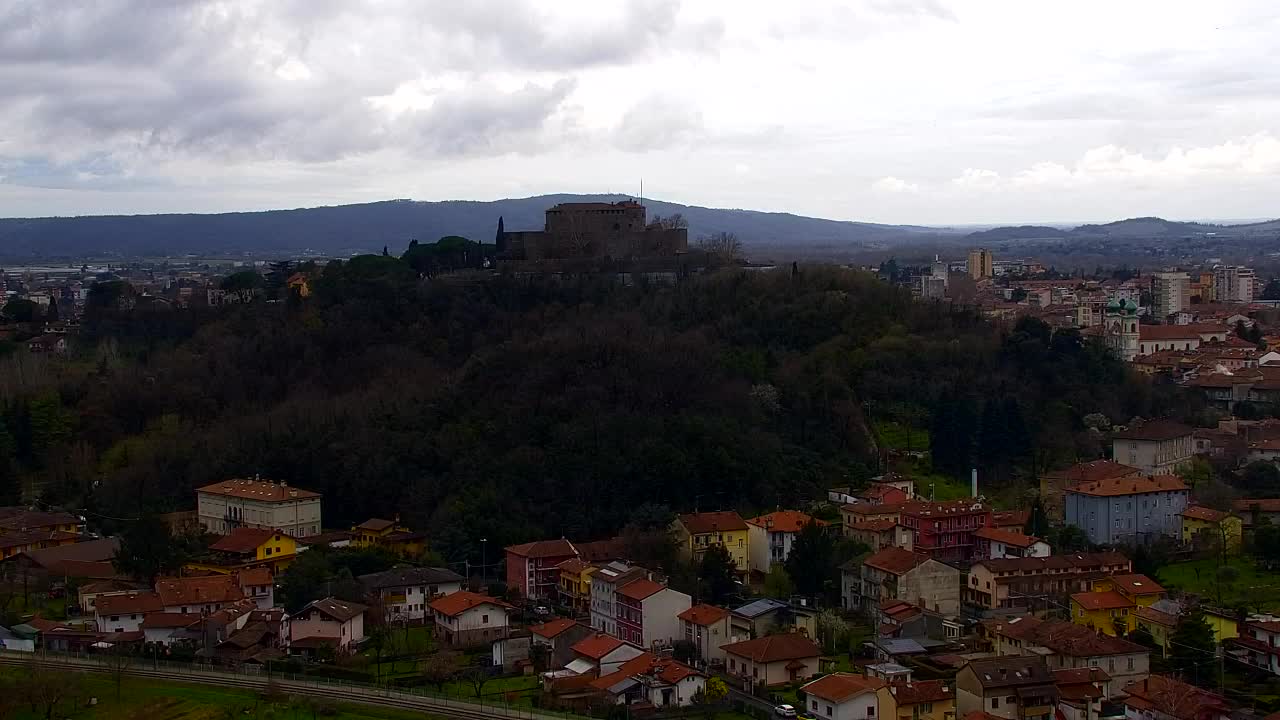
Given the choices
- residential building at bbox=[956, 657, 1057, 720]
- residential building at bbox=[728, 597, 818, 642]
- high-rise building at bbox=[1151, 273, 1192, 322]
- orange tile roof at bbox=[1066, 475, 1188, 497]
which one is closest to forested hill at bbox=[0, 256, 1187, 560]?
orange tile roof at bbox=[1066, 475, 1188, 497]

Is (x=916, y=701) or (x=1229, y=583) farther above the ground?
(x=916, y=701)

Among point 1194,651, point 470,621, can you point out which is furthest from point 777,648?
point 1194,651

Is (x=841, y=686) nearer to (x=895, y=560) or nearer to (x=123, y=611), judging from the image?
(x=895, y=560)

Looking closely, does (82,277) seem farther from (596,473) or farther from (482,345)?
(596,473)

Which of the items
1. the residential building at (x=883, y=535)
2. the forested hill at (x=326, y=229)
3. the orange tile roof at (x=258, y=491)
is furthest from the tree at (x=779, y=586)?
the forested hill at (x=326, y=229)

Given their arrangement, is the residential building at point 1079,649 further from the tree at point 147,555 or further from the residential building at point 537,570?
the tree at point 147,555

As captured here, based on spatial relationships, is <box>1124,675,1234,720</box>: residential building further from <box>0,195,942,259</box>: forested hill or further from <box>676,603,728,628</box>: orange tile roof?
<box>0,195,942,259</box>: forested hill
